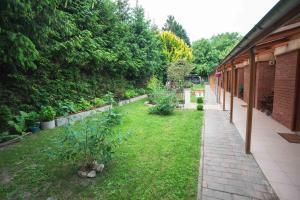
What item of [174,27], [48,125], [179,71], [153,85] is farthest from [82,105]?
[174,27]

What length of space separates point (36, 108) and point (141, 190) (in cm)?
541

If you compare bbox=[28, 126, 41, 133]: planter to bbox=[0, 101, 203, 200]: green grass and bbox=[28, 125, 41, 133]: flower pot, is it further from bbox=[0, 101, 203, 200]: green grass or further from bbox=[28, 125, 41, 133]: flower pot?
bbox=[0, 101, 203, 200]: green grass

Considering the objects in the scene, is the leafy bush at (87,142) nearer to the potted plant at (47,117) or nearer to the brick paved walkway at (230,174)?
the brick paved walkway at (230,174)

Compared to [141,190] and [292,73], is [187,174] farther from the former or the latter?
[292,73]

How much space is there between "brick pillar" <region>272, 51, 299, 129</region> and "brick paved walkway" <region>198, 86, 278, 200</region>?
2069 millimetres

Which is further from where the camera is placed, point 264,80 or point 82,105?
point 264,80

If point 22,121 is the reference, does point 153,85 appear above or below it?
above

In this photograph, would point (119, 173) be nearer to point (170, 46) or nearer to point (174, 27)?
point (170, 46)

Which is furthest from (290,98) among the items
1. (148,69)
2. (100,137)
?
(148,69)

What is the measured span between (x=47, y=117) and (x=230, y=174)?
230 inches

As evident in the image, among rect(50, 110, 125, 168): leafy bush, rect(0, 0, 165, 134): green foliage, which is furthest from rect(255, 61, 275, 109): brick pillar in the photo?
rect(0, 0, 165, 134): green foliage

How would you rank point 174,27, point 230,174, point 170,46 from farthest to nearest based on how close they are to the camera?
point 174,27, point 170,46, point 230,174

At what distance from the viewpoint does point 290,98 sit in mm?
5297

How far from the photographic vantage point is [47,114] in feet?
19.4
